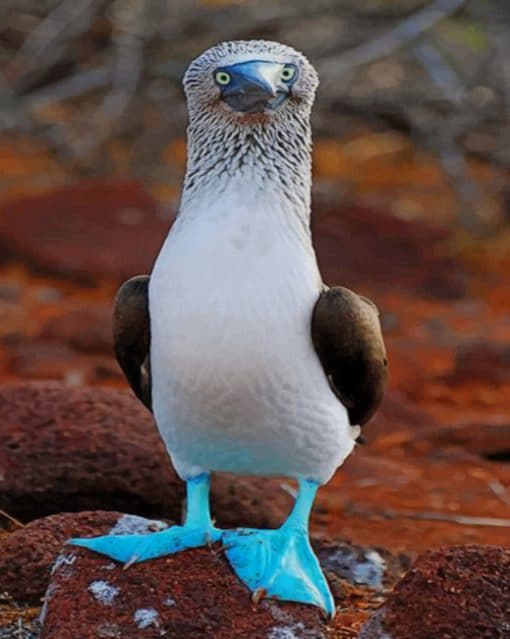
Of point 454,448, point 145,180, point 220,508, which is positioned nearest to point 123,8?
point 145,180

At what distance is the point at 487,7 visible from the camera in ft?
37.9

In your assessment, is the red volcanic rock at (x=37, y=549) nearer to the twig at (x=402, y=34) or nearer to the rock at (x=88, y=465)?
the rock at (x=88, y=465)

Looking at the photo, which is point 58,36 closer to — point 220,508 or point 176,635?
point 220,508

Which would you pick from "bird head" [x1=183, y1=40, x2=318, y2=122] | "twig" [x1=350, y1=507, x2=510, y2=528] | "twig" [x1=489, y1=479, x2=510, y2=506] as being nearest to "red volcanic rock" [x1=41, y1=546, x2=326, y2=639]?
"bird head" [x1=183, y1=40, x2=318, y2=122]

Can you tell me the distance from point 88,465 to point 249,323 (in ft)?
4.90

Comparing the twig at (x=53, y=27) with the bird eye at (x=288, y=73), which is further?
the twig at (x=53, y=27)

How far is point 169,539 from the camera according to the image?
4309mm

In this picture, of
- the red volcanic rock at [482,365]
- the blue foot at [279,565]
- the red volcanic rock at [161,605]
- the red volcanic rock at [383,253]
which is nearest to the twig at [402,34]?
the red volcanic rock at [383,253]

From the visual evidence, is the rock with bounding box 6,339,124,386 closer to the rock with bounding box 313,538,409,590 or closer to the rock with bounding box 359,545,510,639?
the rock with bounding box 313,538,409,590

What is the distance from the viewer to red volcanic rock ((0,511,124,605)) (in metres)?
4.50

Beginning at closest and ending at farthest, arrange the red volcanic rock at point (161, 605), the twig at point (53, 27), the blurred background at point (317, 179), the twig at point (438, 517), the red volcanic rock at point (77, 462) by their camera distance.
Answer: the red volcanic rock at point (161, 605) → the red volcanic rock at point (77, 462) → the twig at point (438, 517) → the blurred background at point (317, 179) → the twig at point (53, 27)

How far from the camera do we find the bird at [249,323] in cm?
403

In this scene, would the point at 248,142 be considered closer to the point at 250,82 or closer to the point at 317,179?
the point at 250,82

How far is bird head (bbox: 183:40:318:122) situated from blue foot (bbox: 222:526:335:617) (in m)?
1.20
